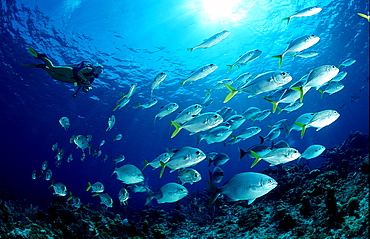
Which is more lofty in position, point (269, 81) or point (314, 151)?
point (269, 81)

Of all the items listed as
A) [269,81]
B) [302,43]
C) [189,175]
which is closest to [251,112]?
[302,43]

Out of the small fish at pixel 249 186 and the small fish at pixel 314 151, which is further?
the small fish at pixel 314 151

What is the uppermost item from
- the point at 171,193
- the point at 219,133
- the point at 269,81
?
the point at 269,81

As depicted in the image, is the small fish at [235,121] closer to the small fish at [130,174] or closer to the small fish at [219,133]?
Result: the small fish at [219,133]

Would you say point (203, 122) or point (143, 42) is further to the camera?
point (143, 42)

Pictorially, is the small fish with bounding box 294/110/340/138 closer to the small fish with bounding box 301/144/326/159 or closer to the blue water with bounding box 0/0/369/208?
the small fish with bounding box 301/144/326/159

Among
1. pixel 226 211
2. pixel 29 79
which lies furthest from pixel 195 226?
pixel 29 79

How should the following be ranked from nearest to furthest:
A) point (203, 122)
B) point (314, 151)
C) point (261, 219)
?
point (203, 122), point (261, 219), point (314, 151)

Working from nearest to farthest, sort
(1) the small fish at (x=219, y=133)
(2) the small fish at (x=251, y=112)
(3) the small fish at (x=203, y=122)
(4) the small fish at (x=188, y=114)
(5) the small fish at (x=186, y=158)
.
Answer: (5) the small fish at (x=186, y=158) → (3) the small fish at (x=203, y=122) → (4) the small fish at (x=188, y=114) → (1) the small fish at (x=219, y=133) → (2) the small fish at (x=251, y=112)

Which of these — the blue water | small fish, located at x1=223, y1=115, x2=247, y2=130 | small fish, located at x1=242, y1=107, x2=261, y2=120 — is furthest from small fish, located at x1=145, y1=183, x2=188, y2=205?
the blue water

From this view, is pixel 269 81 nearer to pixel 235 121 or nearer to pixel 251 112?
pixel 235 121

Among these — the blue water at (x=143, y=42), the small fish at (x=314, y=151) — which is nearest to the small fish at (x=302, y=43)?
the small fish at (x=314, y=151)

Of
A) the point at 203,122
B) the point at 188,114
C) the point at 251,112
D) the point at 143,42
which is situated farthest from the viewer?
the point at 143,42

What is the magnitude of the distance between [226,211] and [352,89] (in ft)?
158
